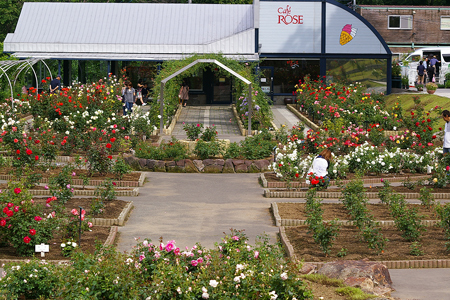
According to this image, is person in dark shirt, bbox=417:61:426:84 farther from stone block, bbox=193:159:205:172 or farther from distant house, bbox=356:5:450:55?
stone block, bbox=193:159:205:172

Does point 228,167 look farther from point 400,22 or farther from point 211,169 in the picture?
point 400,22

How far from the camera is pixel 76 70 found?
4275 centimetres

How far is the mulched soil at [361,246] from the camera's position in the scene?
9391 mm

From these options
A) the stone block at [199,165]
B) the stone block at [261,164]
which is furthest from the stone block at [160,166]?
the stone block at [261,164]

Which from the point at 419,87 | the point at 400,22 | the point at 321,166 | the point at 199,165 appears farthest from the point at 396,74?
the point at 321,166

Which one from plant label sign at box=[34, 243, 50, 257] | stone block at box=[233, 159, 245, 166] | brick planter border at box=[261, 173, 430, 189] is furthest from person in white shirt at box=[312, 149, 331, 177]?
plant label sign at box=[34, 243, 50, 257]

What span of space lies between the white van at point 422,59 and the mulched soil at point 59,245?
1128 inches

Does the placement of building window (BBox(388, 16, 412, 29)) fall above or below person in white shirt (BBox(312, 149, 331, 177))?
above

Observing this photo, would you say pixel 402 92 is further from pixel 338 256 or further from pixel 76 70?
pixel 338 256

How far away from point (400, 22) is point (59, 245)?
44593 mm

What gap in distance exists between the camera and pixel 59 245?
32.8ft

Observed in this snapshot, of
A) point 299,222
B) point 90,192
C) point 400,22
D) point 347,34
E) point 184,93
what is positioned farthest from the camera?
point 400,22

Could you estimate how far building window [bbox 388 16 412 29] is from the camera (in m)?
50.1

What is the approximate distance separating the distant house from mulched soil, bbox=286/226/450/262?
41106mm
